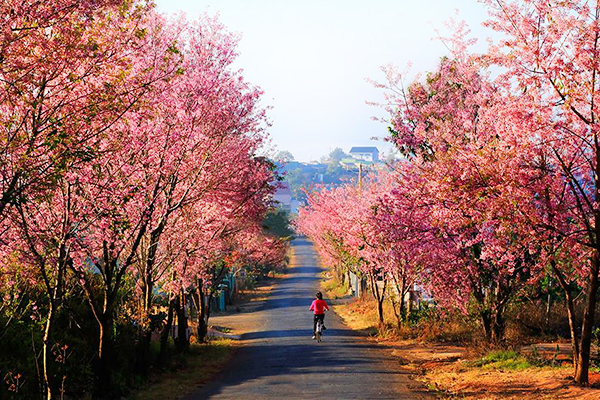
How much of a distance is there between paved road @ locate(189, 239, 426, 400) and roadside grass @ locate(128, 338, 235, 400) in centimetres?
48

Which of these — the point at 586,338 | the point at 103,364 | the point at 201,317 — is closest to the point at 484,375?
the point at 586,338

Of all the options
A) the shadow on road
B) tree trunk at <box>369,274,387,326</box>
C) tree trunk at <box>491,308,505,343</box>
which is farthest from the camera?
tree trunk at <box>369,274,387,326</box>

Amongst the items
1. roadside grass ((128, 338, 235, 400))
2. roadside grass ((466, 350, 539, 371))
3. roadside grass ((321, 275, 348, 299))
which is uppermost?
roadside grass ((321, 275, 348, 299))

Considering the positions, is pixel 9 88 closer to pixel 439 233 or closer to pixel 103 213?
pixel 103 213

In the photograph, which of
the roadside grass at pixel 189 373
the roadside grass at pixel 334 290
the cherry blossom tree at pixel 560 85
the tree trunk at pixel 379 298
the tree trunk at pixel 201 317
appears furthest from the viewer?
the roadside grass at pixel 334 290

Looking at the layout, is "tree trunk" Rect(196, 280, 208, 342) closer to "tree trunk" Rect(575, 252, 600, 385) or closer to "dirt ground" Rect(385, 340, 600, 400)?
"dirt ground" Rect(385, 340, 600, 400)

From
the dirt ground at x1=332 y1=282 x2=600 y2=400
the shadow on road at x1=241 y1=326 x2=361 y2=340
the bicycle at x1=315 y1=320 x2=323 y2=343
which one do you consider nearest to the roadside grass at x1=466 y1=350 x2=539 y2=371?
the dirt ground at x1=332 y1=282 x2=600 y2=400

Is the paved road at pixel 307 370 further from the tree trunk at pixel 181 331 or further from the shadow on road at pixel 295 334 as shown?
the tree trunk at pixel 181 331

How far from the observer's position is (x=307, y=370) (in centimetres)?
1939

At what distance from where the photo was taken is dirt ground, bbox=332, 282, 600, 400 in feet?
44.9

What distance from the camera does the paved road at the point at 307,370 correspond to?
15.7m

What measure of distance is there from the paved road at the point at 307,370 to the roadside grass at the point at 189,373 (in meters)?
0.48

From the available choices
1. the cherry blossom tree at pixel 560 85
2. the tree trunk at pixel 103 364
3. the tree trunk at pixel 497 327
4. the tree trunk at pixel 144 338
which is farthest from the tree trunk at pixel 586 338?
the tree trunk at pixel 144 338

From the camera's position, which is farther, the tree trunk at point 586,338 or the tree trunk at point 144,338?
the tree trunk at point 144,338
